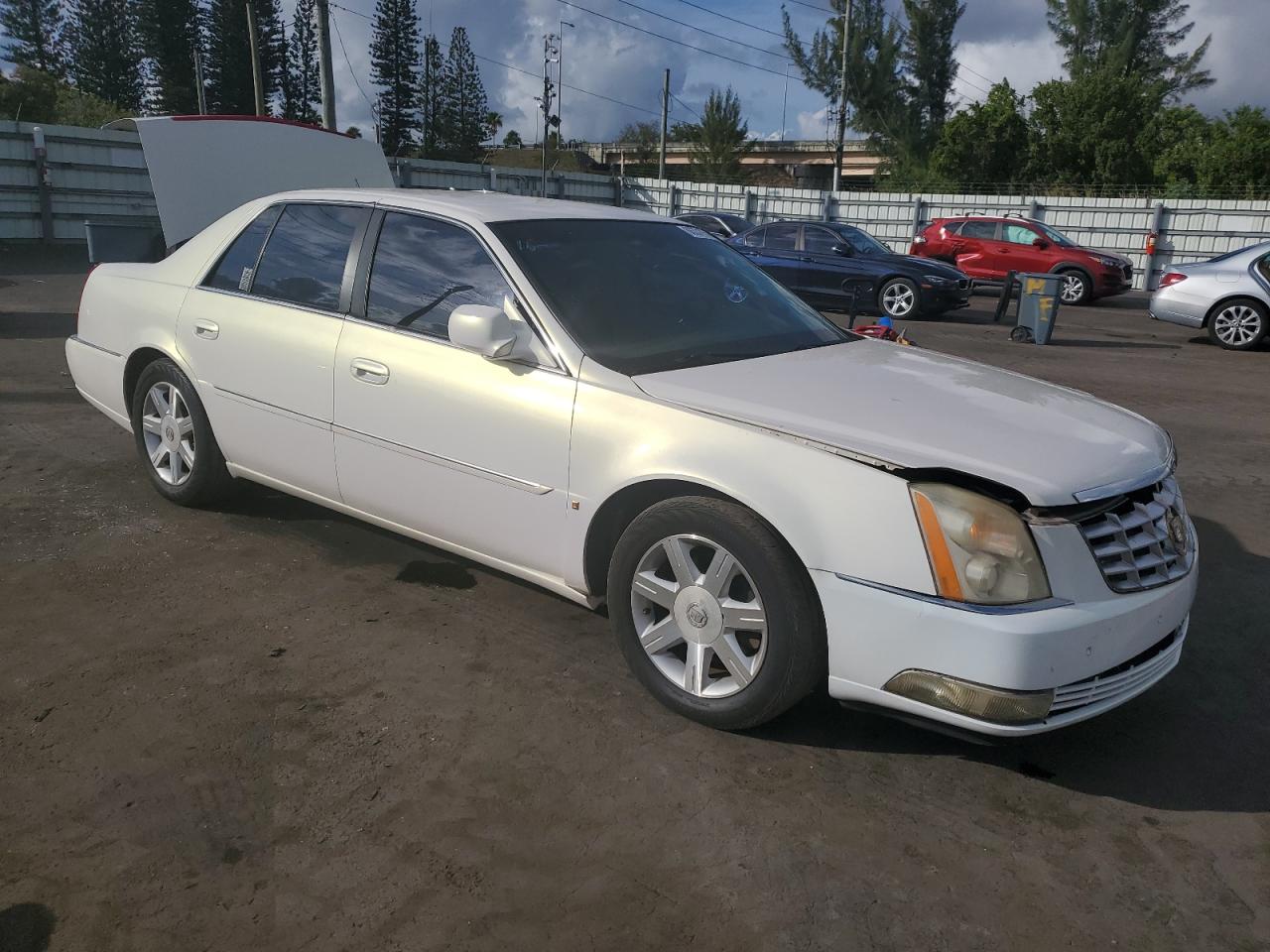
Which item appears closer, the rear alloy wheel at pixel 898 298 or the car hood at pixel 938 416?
the car hood at pixel 938 416

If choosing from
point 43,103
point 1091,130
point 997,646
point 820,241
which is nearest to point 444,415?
point 997,646

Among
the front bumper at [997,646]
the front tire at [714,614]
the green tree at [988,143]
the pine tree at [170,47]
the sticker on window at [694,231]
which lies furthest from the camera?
the pine tree at [170,47]

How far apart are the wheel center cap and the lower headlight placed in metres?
0.60

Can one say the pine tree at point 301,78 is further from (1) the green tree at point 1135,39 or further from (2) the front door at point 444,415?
(2) the front door at point 444,415

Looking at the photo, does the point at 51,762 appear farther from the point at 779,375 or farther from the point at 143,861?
the point at 779,375

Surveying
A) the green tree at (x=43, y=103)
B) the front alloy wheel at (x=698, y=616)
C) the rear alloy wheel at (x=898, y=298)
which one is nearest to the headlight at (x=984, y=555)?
the front alloy wheel at (x=698, y=616)

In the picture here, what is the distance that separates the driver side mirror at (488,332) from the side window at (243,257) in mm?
1613

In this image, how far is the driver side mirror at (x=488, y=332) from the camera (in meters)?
3.36

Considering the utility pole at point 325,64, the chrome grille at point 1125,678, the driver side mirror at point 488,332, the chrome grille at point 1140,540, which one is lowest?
the chrome grille at point 1125,678

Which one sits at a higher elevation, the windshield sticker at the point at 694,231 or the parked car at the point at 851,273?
the windshield sticker at the point at 694,231

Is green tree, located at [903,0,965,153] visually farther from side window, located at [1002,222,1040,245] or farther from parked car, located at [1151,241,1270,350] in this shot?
parked car, located at [1151,241,1270,350]

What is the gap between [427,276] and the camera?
3.89 metres

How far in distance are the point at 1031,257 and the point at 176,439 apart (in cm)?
1761

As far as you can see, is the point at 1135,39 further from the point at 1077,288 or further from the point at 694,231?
the point at 694,231
